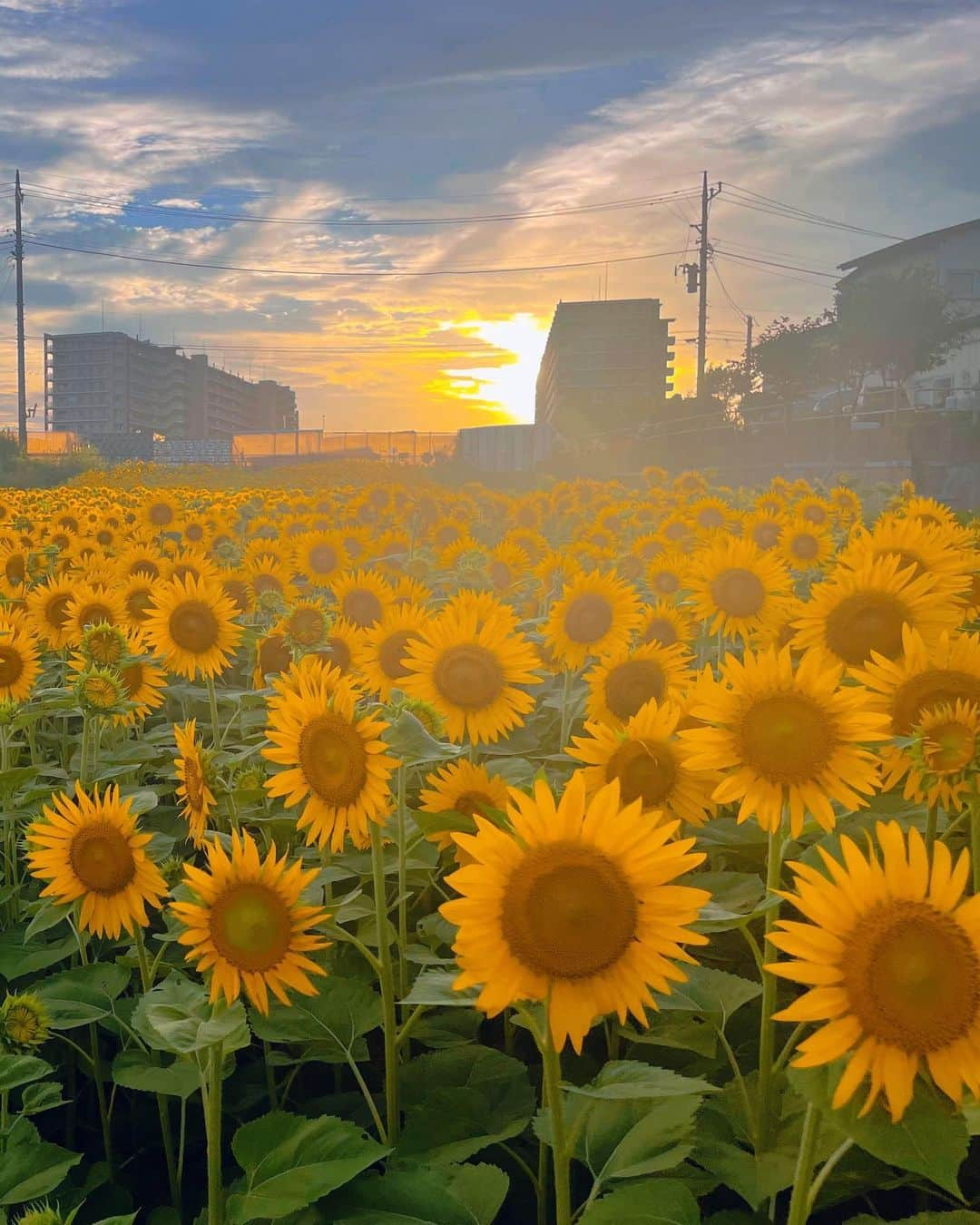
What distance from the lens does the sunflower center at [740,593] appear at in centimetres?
422

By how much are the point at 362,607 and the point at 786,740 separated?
301cm

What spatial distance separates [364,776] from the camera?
212 cm

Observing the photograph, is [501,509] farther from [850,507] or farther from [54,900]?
[54,900]

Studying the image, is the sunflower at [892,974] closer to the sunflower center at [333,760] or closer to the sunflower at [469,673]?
the sunflower center at [333,760]

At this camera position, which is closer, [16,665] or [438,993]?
[438,993]

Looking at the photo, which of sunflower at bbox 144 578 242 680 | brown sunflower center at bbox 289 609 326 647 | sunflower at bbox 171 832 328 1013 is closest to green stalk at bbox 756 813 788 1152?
sunflower at bbox 171 832 328 1013

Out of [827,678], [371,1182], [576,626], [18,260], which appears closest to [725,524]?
[576,626]

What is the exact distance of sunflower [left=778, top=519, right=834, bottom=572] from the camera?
577 cm

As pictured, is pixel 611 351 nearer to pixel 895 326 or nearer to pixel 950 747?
pixel 895 326

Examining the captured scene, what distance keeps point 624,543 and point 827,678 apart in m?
6.09

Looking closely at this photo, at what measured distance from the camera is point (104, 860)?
7.71 feet

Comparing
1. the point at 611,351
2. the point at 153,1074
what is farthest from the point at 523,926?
the point at 611,351

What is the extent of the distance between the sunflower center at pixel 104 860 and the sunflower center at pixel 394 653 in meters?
1.19

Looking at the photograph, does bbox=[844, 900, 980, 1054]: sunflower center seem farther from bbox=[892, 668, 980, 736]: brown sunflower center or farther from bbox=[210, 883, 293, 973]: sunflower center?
bbox=[210, 883, 293, 973]: sunflower center
